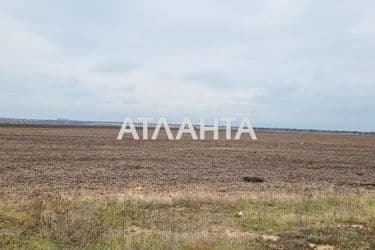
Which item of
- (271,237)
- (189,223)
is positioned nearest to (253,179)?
(189,223)

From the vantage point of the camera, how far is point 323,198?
16.7 metres

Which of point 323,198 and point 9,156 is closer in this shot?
point 323,198

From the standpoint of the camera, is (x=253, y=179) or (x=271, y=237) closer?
(x=271, y=237)

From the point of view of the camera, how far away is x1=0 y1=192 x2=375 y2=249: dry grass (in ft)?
32.4

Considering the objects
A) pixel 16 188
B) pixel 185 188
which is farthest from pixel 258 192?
pixel 16 188

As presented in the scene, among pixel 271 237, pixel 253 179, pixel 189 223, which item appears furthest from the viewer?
pixel 253 179

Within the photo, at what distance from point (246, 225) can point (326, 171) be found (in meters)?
18.1

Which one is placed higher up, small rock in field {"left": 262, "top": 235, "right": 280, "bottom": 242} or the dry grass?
the dry grass

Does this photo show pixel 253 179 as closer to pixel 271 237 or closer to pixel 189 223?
pixel 189 223

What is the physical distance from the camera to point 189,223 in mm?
12352

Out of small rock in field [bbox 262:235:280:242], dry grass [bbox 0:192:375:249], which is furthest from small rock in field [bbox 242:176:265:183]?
small rock in field [bbox 262:235:280:242]

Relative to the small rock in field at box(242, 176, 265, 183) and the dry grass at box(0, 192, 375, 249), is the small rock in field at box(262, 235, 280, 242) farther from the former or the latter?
the small rock in field at box(242, 176, 265, 183)

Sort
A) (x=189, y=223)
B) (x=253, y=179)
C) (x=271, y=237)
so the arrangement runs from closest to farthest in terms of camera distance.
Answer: (x=271, y=237) < (x=189, y=223) < (x=253, y=179)

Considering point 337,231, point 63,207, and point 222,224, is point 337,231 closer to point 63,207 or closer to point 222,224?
point 222,224
